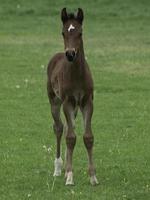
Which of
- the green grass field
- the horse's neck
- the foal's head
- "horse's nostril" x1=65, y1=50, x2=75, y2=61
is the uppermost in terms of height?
the foal's head

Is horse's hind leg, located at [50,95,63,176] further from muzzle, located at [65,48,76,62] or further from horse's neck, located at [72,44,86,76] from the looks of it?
muzzle, located at [65,48,76,62]

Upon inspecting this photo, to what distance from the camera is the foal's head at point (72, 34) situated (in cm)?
923

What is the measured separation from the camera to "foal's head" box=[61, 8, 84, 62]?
9227 millimetres

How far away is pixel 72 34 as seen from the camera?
30.9 ft

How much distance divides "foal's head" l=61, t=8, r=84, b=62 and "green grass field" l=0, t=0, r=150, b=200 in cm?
179

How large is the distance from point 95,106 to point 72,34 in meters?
7.21

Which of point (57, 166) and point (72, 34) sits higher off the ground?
point (72, 34)

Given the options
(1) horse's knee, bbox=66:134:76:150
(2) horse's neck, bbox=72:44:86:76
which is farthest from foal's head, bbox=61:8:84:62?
(1) horse's knee, bbox=66:134:76:150

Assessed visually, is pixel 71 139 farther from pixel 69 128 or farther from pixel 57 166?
pixel 57 166

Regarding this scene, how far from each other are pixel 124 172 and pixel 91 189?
1.12 m

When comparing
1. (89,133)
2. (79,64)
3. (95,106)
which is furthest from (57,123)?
(95,106)

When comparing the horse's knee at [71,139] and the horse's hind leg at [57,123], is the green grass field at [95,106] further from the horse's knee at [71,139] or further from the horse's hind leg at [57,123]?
the horse's knee at [71,139]

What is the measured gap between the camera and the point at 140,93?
17984mm

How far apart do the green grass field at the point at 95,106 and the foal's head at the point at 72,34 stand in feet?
5.86
